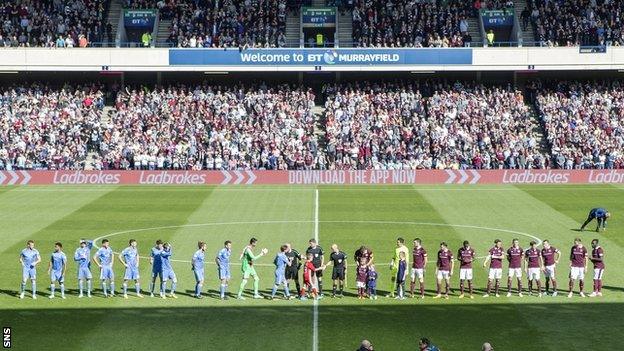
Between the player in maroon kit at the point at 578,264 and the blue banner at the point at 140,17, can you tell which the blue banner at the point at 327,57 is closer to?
the blue banner at the point at 140,17

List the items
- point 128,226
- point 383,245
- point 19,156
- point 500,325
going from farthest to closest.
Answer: point 19,156 → point 128,226 → point 383,245 → point 500,325

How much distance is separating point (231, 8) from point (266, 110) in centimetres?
1069

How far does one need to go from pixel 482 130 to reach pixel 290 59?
585 inches

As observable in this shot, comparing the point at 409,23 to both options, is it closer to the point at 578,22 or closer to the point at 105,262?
the point at 578,22

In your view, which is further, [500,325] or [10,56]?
[10,56]

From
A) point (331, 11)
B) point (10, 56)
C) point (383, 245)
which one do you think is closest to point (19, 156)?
point (10, 56)

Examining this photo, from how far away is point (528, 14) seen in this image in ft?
243

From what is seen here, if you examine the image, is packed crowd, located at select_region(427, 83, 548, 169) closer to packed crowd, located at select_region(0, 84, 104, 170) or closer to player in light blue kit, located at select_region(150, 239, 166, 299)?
packed crowd, located at select_region(0, 84, 104, 170)

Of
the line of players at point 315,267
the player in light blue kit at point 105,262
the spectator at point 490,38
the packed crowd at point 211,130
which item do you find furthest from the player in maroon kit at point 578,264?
the spectator at point 490,38

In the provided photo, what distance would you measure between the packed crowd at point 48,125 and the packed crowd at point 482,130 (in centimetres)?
2203

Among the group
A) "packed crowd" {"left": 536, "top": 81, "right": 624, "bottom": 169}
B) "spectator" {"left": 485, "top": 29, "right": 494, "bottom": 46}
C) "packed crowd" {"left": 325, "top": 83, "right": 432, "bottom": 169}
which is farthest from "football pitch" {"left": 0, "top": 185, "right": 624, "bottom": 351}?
"spectator" {"left": 485, "top": 29, "right": 494, "bottom": 46}

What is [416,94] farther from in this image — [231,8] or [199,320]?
[199,320]

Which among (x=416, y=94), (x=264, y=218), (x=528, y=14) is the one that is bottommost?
(x=264, y=218)

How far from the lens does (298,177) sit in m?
60.2
